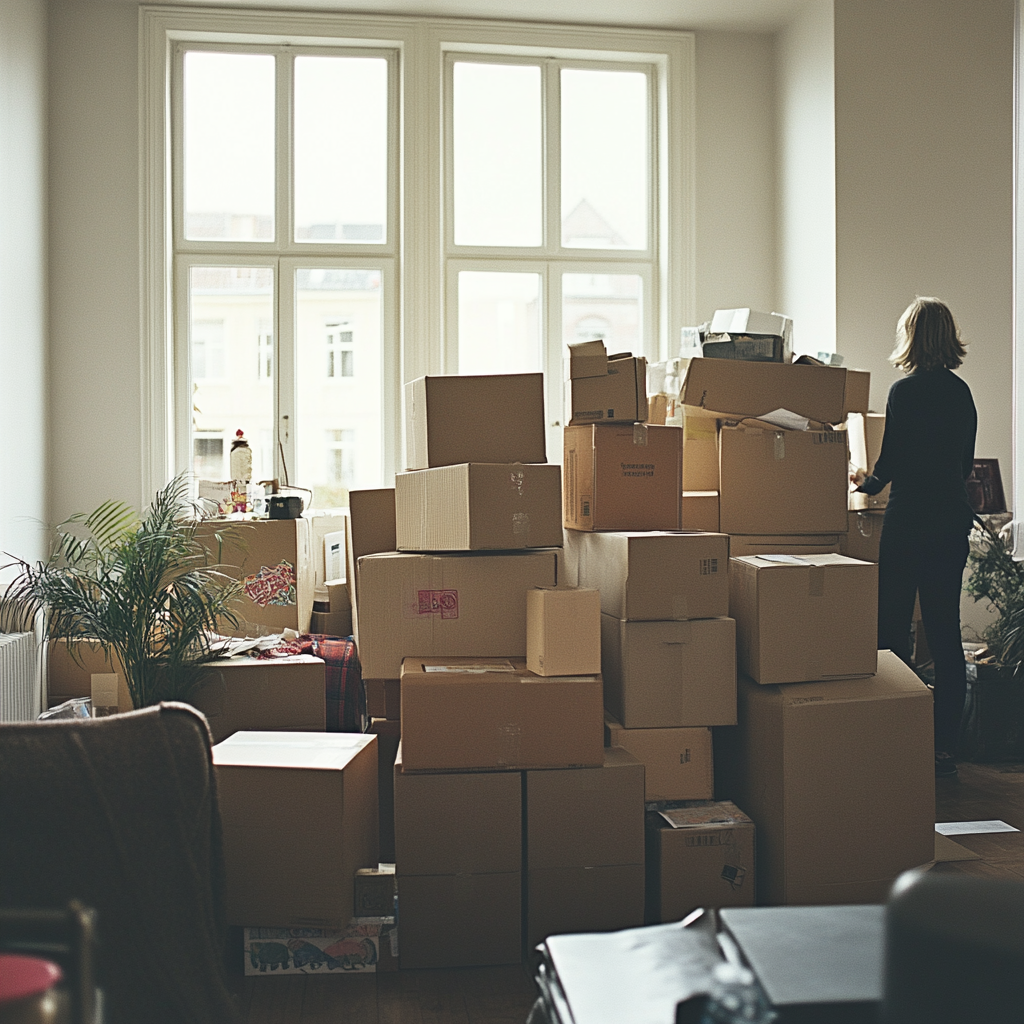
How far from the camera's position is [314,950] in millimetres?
2205

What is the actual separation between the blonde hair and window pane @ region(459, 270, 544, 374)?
186cm

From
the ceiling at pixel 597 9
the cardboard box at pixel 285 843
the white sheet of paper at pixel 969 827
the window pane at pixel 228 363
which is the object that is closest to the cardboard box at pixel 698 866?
the cardboard box at pixel 285 843

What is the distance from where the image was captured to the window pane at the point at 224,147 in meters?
4.61

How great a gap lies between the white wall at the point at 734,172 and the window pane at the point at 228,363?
2.05 meters

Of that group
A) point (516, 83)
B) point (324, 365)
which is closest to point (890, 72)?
point (516, 83)

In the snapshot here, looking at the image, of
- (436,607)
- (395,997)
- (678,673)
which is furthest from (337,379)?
(395,997)

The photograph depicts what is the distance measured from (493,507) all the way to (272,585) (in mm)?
1373

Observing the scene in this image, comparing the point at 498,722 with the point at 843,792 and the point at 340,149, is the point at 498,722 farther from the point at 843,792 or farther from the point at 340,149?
the point at 340,149

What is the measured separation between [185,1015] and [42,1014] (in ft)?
2.55

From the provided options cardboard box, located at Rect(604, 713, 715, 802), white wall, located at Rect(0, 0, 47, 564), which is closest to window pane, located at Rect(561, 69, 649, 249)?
white wall, located at Rect(0, 0, 47, 564)

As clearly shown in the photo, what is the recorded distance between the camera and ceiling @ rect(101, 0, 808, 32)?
4465mm

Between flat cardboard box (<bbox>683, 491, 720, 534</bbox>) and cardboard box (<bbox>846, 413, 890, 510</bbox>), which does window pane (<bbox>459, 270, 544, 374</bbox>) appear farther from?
flat cardboard box (<bbox>683, 491, 720, 534</bbox>)

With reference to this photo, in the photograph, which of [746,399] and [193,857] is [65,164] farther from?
[193,857]

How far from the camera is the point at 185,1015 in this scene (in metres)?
1.43
